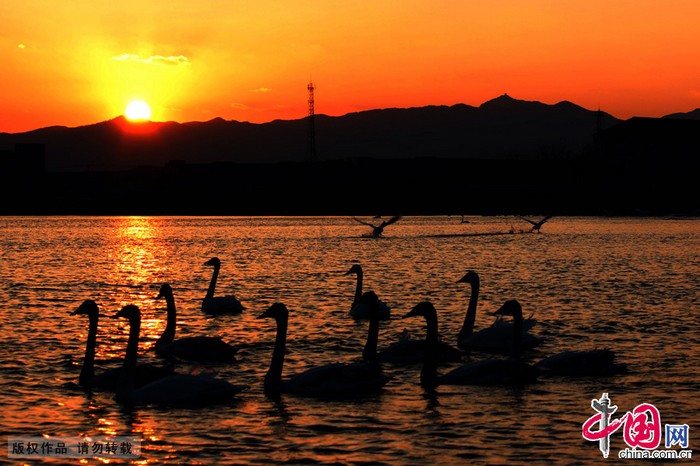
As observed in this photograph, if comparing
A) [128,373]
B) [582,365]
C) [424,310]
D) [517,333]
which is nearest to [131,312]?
[128,373]

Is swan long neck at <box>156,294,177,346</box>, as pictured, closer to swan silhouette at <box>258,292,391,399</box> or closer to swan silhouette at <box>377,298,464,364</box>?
swan silhouette at <box>377,298,464,364</box>

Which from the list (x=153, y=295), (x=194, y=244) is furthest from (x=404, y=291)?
(x=194, y=244)

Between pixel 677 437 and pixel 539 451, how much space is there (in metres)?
2.11

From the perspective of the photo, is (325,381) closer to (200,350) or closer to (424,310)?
(424,310)

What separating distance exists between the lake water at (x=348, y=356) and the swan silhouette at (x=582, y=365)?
316 mm

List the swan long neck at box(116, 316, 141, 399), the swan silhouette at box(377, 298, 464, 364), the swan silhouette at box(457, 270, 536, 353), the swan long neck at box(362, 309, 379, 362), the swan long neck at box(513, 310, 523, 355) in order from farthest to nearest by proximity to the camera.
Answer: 1. the swan silhouette at box(457, 270, 536, 353)
2. the swan long neck at box(513, 310, 523, 355)
3. the swan silhouette at box(377, 298, 464, 364)
4. the swan long neck at box(362, 309, 379, 362)
5. the swan long neck at box(116, 316, 141, 399)

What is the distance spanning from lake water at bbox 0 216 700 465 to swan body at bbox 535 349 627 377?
322 millimetres

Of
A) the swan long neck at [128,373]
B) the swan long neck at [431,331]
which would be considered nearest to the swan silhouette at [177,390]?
the swan long neck at [128,373]

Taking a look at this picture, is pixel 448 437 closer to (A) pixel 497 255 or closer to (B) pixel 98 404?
(B) pixel 98 404

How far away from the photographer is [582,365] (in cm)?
1894

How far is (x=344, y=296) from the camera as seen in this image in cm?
3578

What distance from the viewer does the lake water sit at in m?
14.6

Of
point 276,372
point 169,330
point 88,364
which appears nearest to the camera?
point 276,372

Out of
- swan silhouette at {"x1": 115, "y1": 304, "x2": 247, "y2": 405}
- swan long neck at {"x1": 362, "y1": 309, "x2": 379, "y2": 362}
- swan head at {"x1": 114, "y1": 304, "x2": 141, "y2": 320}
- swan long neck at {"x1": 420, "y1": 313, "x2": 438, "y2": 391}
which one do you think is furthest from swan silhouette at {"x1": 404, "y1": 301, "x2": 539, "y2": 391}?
swan head at {"x1": 114, "y1": 304, "x2": 141, "y2": 320}
